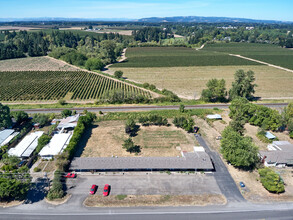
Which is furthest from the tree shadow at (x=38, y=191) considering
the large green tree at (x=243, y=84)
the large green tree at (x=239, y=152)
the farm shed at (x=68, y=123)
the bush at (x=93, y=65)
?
the bush at (x=93, y=65)

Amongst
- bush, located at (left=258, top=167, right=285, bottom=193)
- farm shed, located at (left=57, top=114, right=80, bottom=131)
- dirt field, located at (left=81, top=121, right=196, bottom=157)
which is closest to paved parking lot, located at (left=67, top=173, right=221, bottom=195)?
dirt field, located at (left=81, top=121, right=196, bottom=157)

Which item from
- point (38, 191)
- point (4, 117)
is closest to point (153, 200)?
point (38, 191)

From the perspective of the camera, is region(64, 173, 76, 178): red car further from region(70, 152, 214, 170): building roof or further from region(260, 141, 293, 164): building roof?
region(260, 141, 293, 164): building roof

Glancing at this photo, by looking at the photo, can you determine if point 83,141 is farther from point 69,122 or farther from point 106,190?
point 106,190

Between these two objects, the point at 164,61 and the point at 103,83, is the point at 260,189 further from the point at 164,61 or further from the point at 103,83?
the point at 164,61

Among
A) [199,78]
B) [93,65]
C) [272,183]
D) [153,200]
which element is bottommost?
[153,200]
